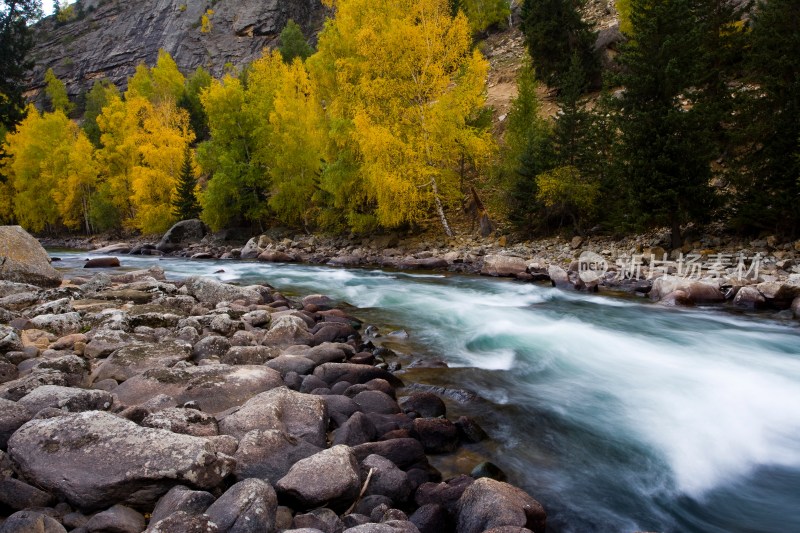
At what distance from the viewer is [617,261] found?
14.4m

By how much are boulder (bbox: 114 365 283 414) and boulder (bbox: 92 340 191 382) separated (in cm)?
45

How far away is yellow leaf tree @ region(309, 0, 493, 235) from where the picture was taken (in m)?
18.5

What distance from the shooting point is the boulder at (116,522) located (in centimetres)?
302

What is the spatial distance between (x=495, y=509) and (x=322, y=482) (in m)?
1.25

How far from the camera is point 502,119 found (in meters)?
29.7

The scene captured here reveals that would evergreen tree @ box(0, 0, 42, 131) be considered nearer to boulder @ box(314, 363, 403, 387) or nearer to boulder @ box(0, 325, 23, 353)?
boulder @ box(0, 325, 23, 353)

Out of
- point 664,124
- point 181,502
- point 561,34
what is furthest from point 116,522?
point 561,34

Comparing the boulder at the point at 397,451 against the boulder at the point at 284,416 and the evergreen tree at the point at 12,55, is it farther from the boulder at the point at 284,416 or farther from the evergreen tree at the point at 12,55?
the evergreen tree at the point at 12,55

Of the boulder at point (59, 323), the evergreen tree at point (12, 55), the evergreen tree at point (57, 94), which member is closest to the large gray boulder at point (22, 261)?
the boulder at point (59, 323)

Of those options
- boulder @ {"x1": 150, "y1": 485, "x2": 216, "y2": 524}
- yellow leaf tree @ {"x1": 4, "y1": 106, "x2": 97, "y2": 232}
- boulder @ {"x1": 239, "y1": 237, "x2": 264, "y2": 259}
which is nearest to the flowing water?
boulder @ {"x1": 150, "y1": 485, "x2": 216, "y2": 524}

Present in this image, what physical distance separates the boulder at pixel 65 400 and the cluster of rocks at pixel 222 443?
0.04 ft

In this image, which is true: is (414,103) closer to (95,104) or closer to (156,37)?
(95,104)

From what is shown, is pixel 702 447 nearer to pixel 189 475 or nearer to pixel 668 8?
pixel 189 475

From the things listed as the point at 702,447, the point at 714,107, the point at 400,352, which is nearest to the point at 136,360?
the point at 400,352
